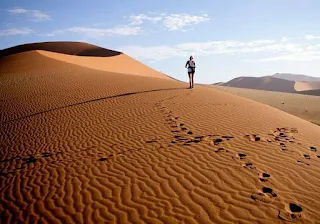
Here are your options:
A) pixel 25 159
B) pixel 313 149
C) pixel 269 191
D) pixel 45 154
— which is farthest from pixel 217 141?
pixel 25 159

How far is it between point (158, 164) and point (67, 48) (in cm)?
5222

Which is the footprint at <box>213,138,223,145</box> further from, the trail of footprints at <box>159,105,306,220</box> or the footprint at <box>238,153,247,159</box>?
the footprint at <box>238,153,247,159</box>

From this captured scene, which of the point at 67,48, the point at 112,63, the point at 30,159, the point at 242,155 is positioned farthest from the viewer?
the point at 67,48

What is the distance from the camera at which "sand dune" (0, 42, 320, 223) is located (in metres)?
4.74

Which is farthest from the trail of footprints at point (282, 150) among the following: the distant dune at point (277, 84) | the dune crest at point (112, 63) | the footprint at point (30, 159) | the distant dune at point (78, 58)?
the distant dune at point (277, 84)

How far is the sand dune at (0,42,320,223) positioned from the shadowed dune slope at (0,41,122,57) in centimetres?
4001

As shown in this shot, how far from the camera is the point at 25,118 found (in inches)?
494

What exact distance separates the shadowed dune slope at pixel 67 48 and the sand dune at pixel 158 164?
40.0m

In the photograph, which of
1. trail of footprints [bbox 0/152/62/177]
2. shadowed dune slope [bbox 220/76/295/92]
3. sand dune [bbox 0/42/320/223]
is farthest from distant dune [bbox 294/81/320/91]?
trail of footprints [bbox 0/152/62/177]

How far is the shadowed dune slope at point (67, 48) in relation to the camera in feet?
168

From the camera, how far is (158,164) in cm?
650

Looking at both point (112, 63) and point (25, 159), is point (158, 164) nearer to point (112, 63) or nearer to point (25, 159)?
point (25, 159)

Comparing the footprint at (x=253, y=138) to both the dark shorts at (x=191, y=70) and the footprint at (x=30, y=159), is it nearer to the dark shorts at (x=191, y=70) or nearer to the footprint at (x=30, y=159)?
the footprint at (x=30, y=159)

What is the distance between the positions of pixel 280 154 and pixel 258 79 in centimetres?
8725
